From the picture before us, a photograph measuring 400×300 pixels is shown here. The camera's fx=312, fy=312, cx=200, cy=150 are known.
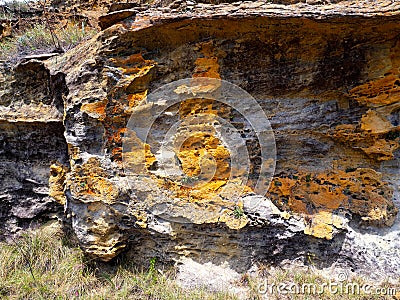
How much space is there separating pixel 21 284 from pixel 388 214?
3695mm

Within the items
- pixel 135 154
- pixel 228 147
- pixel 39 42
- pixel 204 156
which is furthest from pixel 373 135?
pixel 39 42

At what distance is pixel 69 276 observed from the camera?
11.1ft

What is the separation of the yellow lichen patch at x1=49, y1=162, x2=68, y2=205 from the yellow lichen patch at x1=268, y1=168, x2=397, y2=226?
8.30 ft

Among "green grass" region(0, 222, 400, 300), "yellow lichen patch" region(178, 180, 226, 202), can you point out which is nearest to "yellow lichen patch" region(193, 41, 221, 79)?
"yellow lichen patch" region(178, 180, 226, 202)

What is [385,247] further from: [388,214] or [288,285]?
[288,285]

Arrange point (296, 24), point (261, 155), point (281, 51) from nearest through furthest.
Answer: point (296, 24)
point (281, 51)
point (261, 155)

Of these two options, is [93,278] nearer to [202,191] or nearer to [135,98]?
[202,191]

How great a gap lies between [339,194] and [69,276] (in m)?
2.97

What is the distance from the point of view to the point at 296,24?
9.13 ft

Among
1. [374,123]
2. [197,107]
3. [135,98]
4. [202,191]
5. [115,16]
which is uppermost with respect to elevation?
[115,16]

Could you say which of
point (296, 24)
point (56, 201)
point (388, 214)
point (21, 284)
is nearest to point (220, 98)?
point (296, 24)

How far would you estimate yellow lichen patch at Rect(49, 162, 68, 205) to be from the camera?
153 inches

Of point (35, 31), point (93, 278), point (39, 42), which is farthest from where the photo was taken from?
point (35, 31)

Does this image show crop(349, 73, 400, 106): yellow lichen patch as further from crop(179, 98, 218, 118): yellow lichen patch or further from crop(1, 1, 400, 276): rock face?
crop(179, 98, 218, 118): yellow lichen patch
